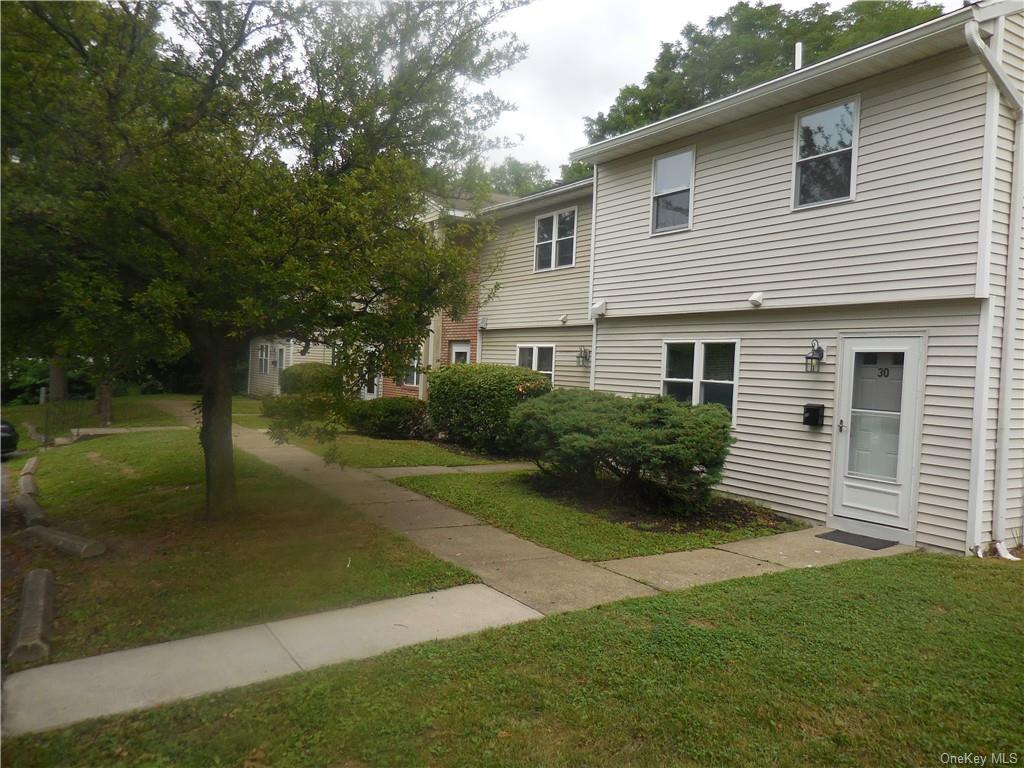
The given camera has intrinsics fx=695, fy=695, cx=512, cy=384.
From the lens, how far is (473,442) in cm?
1409

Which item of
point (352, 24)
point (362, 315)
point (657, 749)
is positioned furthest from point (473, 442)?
point (657, 749)

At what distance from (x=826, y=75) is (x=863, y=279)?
2.50m

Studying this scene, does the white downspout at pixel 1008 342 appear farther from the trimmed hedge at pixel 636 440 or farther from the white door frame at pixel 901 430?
the trimmed hedge at pixel 636 440

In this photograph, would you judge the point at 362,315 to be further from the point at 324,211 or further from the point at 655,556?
the point at 655,556

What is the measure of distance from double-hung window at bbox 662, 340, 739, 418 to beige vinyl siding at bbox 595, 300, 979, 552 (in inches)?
5.4

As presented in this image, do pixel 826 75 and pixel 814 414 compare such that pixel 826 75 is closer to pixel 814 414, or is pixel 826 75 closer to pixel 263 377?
pixel 814 414

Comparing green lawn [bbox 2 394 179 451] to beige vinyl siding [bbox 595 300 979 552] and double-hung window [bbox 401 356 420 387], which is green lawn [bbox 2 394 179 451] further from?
beige vinyl siding [bbox 595 300 979 552]

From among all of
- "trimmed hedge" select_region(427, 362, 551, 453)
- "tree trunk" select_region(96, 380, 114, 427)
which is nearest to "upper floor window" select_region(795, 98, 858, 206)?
"trimmed hedge" select_region(427, 362, 551, 453)

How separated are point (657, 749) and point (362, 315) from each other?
473 centimetres

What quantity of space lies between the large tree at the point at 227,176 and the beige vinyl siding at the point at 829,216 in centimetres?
414

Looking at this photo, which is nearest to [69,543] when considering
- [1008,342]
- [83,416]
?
[1008,342]

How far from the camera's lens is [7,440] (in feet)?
45.9

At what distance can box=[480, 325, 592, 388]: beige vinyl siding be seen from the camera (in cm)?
1362

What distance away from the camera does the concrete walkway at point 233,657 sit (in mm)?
3695
